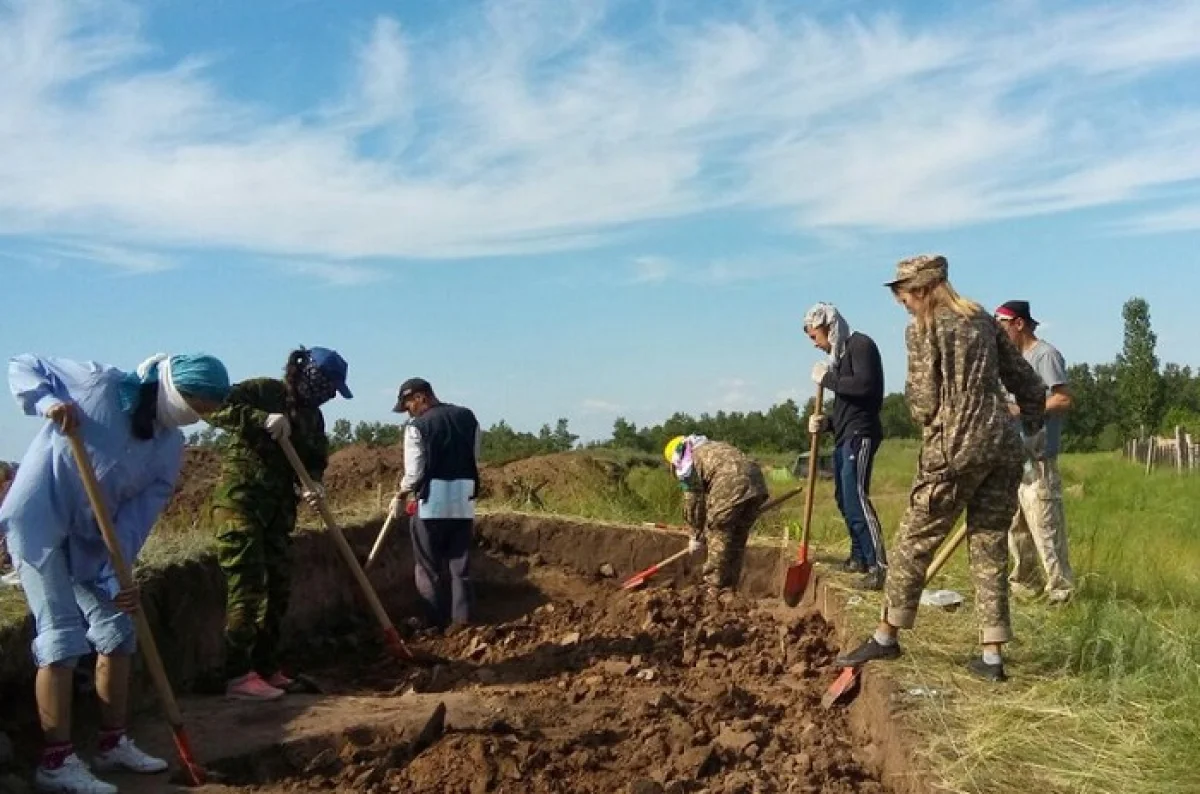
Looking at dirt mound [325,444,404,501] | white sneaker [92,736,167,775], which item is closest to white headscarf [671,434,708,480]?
white sneaker [92,736,167,775]

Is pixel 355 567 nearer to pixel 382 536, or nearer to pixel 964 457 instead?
pixel 382 536

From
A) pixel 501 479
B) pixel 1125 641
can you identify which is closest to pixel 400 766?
pixel 1125 641

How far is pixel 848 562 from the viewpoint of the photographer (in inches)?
319

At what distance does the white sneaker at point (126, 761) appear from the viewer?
452 centimetres

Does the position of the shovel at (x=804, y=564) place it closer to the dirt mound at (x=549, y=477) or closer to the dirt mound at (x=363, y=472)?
the dirt mound at (x=549, y=477)

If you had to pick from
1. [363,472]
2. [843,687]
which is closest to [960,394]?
[843,687]

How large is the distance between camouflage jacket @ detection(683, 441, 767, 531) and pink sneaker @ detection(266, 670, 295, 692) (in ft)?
11.0

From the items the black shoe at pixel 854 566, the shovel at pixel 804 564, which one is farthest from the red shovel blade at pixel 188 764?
the black shoe at pixel 854 566

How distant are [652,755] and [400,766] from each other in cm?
98

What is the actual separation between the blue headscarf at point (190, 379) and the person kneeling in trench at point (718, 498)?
4472 mm

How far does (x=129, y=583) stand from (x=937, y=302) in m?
3.27

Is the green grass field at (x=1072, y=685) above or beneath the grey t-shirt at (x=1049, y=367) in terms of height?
beneath

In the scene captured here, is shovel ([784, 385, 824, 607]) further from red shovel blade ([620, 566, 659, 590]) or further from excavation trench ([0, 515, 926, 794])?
red shovel blade ([620, 566, 659, 590])

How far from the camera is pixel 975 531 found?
16.3ft
